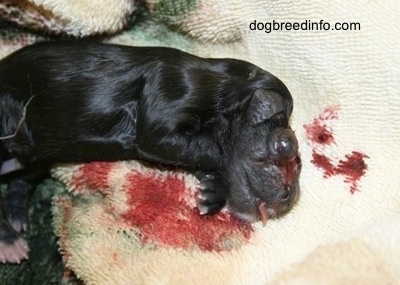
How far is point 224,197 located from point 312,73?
0.45m

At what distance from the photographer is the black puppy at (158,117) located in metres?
1.91

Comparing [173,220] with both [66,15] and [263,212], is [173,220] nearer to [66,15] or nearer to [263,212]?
[263,212]

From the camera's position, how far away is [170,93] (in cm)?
192

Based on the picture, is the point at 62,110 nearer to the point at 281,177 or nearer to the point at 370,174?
the point at 281,177

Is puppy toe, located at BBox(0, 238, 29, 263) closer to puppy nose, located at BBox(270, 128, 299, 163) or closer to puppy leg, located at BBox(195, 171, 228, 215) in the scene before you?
puppy leg, located at BBox(195, 171, 228, 215)

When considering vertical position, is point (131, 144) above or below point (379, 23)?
below

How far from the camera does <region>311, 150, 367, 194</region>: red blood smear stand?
1.98 m

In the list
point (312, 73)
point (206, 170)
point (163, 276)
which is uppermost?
point (312, 73)

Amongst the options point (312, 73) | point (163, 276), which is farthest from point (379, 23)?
point (163, 276)

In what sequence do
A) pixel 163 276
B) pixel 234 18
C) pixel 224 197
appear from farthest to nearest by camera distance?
pixel 234 18, pixel 224 197, pixel 163 276

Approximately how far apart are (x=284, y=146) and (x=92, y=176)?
587 mm

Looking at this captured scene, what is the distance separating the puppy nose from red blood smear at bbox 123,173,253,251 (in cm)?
23

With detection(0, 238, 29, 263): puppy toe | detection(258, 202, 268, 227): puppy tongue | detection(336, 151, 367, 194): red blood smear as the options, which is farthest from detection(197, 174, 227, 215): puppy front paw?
detection(0, 238, 29, 263): puppy toe

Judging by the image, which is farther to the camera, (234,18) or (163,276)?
(234,18)
